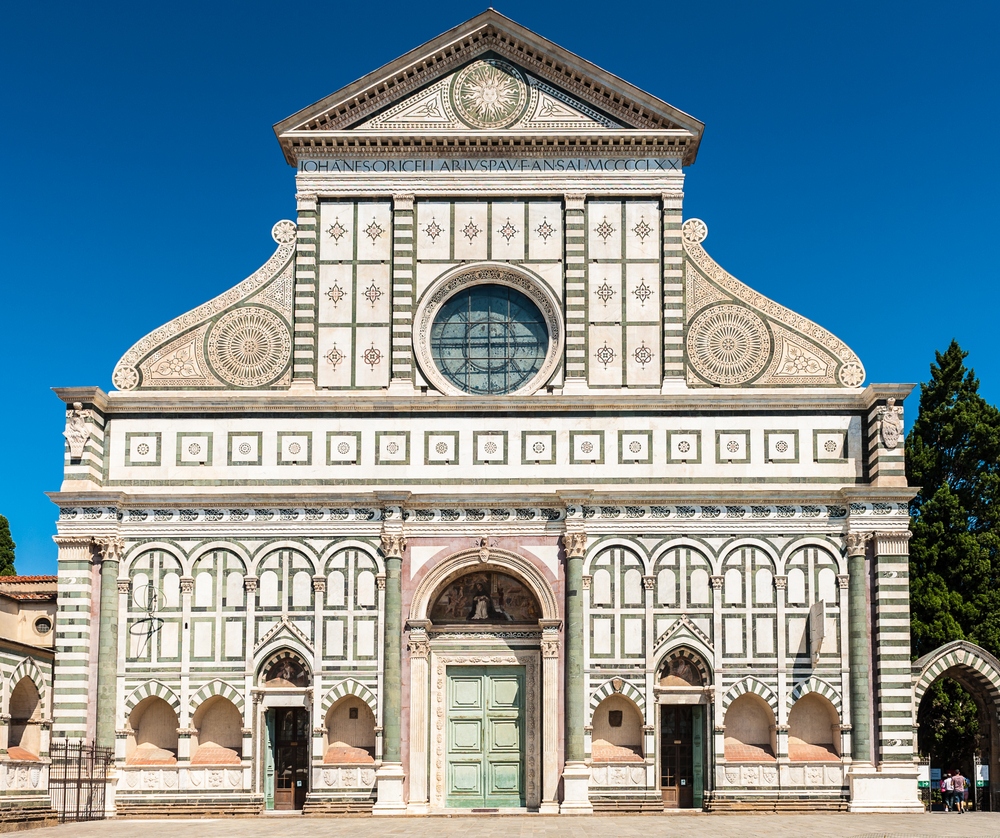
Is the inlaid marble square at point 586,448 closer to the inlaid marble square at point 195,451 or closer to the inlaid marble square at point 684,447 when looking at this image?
the inlaid marble square at point 684,447

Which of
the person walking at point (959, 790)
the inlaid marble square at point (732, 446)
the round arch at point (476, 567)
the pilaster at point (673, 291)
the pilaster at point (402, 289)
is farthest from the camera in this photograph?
the pilaster at point (402, 289)

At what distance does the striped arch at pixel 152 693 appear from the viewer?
88.9 feet

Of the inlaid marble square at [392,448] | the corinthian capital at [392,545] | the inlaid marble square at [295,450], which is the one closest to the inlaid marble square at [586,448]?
the inlaid marble square at [392,448]

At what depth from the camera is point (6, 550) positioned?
42.6 m

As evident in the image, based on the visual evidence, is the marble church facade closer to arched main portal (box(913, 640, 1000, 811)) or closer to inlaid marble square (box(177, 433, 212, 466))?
inlaid marble square (box(177, 433, 212, 466))

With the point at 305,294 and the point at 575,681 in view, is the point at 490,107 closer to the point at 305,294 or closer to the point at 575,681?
the point at 305,294

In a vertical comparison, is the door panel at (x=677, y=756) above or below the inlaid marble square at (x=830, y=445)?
below

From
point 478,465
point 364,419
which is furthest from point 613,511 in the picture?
point 364,419

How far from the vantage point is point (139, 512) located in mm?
27844

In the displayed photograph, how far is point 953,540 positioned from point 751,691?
9413 millimetres

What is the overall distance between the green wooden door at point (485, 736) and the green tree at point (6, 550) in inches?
825

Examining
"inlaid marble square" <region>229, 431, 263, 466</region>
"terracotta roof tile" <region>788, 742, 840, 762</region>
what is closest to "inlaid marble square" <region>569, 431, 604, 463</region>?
"inlaid marble square" <region>229, 431, 263, 466</region>

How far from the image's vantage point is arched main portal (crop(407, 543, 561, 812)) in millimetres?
27141

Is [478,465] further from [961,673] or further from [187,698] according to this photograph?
[961,673]
